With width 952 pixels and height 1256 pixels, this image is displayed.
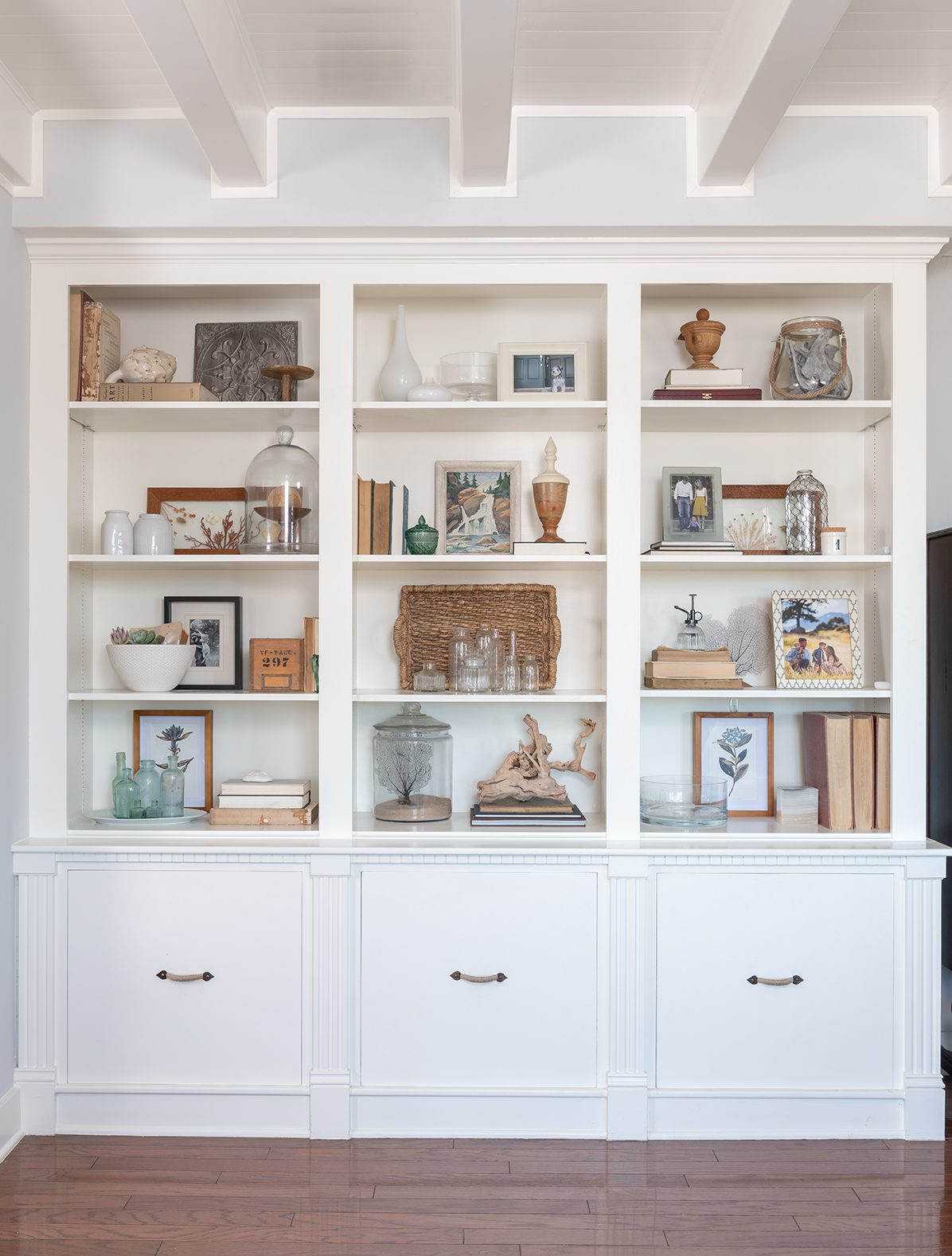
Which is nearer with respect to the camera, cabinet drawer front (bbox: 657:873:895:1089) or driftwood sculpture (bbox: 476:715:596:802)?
cabinet drawer front (bbox: 657:873:895:1089)

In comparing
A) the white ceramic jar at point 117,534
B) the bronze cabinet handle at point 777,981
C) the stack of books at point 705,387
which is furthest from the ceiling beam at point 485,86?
the bronze cabinet handle at point 777,981

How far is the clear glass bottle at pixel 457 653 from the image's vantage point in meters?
3.01

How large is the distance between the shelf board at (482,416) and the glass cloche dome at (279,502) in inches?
9.5

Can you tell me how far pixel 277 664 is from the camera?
10.1ft

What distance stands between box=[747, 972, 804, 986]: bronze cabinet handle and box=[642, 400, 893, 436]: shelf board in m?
1.56

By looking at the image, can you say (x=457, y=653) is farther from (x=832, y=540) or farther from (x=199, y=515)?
(x=832, y=540)

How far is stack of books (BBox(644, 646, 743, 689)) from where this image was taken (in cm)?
297

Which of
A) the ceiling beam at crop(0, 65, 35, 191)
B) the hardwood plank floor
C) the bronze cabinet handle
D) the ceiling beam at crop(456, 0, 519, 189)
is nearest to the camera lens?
the ceiling beam at crop(456, 0, 519, 189)

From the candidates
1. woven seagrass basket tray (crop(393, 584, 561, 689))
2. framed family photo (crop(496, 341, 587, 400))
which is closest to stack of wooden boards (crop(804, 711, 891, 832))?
woven seagrass basket tray (crop(393, 584, 561, 689))

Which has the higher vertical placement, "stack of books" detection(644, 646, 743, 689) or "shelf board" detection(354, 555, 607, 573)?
"shelf board" detection(354, 555, 607, 573)

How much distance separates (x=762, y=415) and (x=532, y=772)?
1.25 meters

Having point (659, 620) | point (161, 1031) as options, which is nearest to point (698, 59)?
point (659, 620)

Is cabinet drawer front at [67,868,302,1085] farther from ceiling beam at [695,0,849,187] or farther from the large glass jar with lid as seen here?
ceiling beam at [695,0,849,187]

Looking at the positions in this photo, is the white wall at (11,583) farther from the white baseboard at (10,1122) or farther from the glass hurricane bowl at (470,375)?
the glass hurricane bowl at (470,375)
